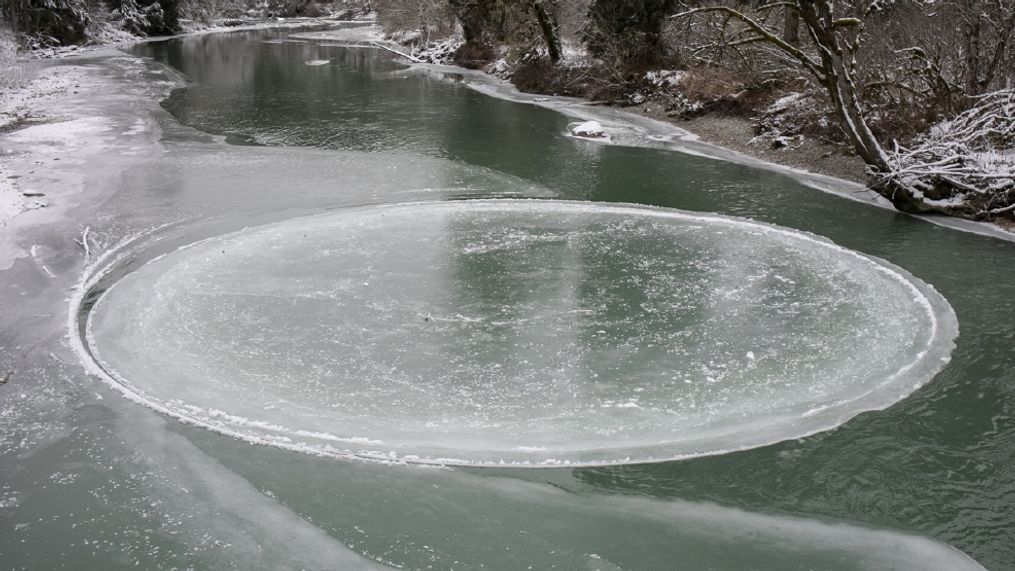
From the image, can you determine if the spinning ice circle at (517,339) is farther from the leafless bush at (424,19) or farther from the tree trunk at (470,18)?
the leafless bush at (424,19)

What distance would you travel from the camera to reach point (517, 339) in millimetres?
7434

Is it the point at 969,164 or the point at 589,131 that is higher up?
the point at 969,164

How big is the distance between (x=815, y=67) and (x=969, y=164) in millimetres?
2865

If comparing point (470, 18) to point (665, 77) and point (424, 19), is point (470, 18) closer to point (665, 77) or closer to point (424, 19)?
point (424, 19)

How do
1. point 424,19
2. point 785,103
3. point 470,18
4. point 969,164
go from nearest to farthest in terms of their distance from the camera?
point 969,164 < point 785,103 < point 470,18 < point 424,19

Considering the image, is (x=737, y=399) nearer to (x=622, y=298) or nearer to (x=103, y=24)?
(x=622, y=298)

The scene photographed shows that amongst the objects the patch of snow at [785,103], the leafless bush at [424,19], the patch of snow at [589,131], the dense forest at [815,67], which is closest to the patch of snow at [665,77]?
the dense forest at [815,67]

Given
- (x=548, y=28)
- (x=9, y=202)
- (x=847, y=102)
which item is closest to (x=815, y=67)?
(x=847, y=102)

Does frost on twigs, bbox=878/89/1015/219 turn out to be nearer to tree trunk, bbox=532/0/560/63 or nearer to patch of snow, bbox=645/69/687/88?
patch of snow, bbox=645/69/687/88

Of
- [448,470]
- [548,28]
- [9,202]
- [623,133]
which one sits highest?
[548,28]

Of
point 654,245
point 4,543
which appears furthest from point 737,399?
point 4,543

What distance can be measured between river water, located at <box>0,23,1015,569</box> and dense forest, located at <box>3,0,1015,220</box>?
105cm

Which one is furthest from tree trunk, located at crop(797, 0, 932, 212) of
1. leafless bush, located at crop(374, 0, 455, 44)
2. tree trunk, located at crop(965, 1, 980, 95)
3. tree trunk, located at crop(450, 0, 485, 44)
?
leafless bush, located at crop(374, 0, 455, 44)

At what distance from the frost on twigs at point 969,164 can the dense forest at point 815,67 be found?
26 millimetres
